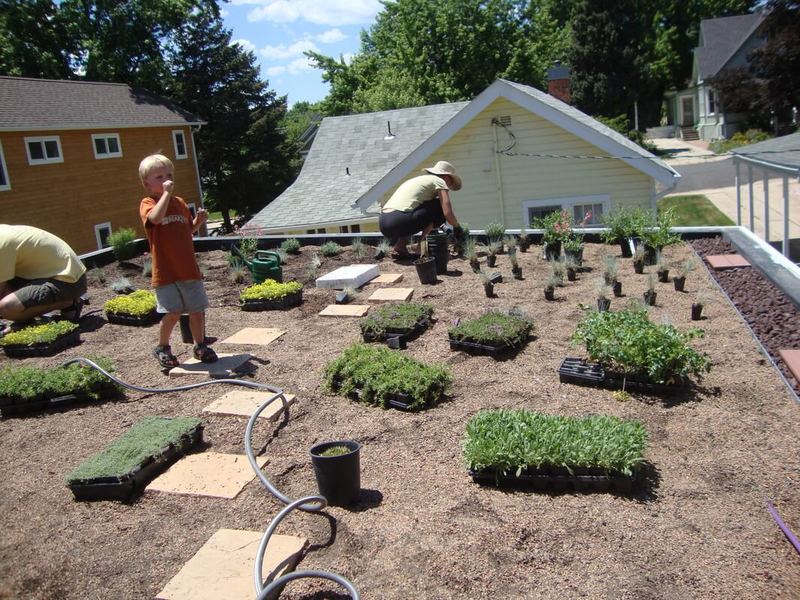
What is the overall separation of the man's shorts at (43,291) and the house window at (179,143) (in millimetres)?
22767

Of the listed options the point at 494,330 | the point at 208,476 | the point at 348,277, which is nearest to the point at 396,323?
the point at 494,330

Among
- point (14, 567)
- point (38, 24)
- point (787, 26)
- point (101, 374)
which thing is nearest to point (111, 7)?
point (38, 24)

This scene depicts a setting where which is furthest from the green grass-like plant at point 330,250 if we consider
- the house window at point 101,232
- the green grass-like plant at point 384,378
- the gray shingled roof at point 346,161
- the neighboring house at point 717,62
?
the neighboring house at point 717,62

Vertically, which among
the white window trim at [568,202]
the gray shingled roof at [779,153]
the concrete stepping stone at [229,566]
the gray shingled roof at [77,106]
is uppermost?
the gray shingled roof at [77,106]

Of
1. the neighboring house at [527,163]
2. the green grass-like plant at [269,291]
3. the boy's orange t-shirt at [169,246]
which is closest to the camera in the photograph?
the boy's orange t-shirt at [169,246]

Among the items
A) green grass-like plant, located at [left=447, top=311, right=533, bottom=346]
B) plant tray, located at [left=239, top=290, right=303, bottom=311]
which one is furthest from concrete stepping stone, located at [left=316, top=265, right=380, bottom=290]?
green grass-like plant, located at [left=447, top=311, right=533, bottom=346]

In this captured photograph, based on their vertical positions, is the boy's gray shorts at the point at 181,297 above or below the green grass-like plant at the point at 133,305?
above

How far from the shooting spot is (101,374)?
16.0 feet

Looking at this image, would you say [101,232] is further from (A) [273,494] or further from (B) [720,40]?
(B) [720,40]

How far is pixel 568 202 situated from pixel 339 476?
10827 mm

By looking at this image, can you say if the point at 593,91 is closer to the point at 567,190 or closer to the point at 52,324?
the point at 567,190

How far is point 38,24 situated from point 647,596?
1530 inches

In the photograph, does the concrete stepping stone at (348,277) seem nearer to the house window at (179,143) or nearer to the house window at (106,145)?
the house window at (106,145)

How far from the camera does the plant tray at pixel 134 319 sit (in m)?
6.93
